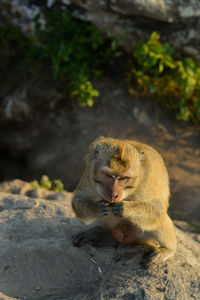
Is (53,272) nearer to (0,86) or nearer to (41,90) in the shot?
(41,90)

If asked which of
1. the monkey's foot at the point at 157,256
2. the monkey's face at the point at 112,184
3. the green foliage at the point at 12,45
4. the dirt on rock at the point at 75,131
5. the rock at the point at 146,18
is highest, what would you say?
the rock at the point at 146,18

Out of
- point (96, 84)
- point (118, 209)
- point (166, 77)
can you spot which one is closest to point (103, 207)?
point (118, 209)

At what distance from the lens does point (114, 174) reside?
3.22m

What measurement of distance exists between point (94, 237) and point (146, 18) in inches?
163

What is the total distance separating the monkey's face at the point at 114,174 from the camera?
3.23 m

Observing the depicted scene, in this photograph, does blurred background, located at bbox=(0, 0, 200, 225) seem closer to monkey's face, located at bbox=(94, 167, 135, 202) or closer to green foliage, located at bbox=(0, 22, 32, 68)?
green foliage, located at bbox=(0, 22, 32, 68)

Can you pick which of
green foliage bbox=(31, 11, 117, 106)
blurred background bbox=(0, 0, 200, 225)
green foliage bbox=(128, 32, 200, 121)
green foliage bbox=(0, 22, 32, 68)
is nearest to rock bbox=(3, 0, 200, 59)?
blurred background bbox=(0, 0, 200, 225)

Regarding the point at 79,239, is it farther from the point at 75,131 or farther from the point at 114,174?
the point at 75,131

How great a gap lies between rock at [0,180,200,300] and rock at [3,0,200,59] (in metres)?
3.74

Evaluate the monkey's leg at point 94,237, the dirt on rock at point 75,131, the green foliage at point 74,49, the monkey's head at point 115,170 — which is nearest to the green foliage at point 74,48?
the green foliage at point 74,49

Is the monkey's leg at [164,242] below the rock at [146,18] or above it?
below

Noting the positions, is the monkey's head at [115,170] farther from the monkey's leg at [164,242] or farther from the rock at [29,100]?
the rock at [29,100]

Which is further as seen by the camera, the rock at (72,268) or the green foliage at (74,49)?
the green foliage at (74,49)

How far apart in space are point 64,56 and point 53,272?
4.56m
